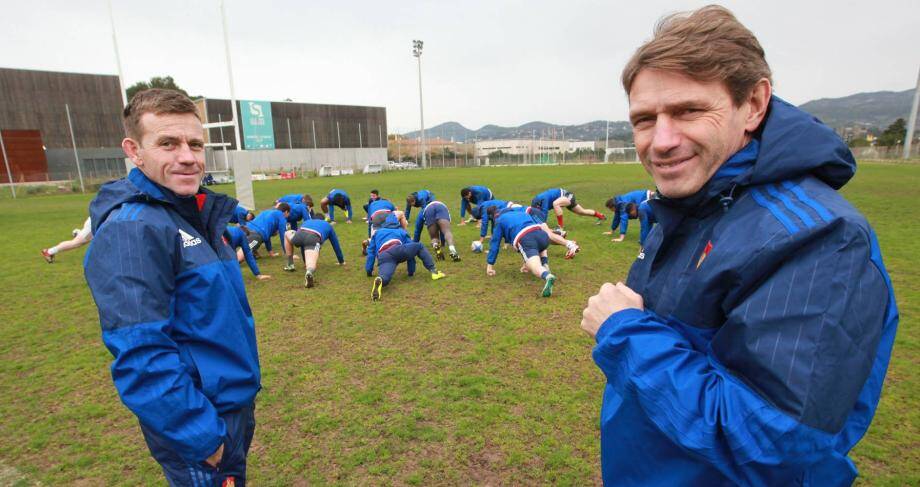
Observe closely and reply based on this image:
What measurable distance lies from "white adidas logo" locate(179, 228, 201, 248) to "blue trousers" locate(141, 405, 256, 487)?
32.6 inches

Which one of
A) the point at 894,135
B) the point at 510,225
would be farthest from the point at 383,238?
the point at 894,135

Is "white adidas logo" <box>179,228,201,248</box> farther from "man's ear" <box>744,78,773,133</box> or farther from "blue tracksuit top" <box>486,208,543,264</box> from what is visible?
"blue tracksuit top" <box>486,208,543,264</box>

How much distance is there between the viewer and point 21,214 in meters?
21.0

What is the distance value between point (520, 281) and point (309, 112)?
6524cm

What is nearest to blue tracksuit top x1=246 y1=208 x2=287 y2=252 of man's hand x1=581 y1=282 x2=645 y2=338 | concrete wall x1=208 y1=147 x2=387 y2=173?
man's hand x1=581 y1=282 x2=645 y2=338

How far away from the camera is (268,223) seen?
1052 centimetres

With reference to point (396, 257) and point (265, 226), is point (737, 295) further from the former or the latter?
point (265, 226)

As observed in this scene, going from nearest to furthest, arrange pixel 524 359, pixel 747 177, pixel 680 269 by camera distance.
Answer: pixel 747 177 < pixel 680 269 < pixel 524 359

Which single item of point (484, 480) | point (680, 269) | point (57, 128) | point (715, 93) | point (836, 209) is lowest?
point (484, 480)

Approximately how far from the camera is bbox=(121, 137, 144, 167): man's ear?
2.08 m

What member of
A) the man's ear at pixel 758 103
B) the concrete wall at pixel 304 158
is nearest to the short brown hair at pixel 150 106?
the man's ear at pixel 758 103

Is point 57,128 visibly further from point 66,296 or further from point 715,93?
point 715,93

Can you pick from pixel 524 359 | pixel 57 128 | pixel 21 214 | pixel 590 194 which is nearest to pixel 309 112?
pixel 57 128

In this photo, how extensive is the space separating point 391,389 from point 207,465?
2.78 metres
